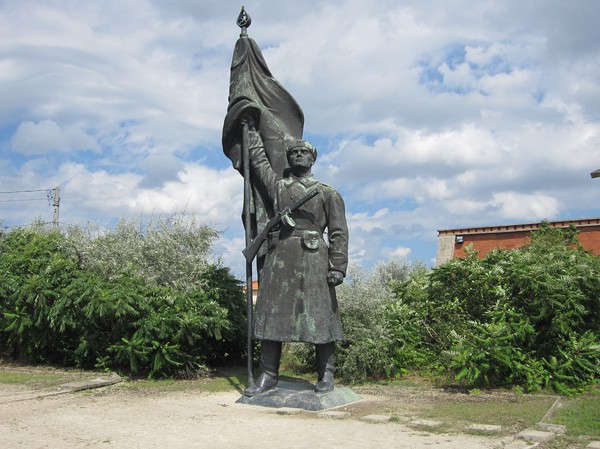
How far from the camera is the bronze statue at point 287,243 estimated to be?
666 cm

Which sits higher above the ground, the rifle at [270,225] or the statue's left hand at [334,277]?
the rifle at [270,225]

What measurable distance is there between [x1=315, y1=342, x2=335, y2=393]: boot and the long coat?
0.20 m

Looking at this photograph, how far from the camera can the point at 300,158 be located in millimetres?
6922

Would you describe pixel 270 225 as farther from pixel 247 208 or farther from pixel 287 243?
pixel 247 208

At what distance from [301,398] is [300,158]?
2.58 metres

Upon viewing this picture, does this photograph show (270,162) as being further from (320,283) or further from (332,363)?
(332,363)

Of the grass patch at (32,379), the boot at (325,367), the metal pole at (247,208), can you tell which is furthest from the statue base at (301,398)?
the grass patch at (32,379)

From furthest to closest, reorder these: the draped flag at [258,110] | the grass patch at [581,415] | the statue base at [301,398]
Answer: the draped flag at [258,110] → the statue base at [301,398] → the grass patch at [581,415]

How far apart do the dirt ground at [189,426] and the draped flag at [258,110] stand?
2.24 m

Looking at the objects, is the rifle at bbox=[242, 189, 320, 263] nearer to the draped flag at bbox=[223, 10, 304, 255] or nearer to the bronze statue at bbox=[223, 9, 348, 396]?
the bronze statue at bbox=[223, 9, 348, 396]

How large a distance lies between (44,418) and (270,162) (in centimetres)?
367

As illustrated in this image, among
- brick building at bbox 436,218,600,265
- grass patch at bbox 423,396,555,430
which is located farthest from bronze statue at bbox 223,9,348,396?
brick building at bbox 436,218,600,265

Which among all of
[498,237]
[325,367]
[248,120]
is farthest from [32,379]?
[498,237]

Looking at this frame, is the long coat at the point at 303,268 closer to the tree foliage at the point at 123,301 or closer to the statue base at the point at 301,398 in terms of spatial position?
the statue base at the point at 301,398
